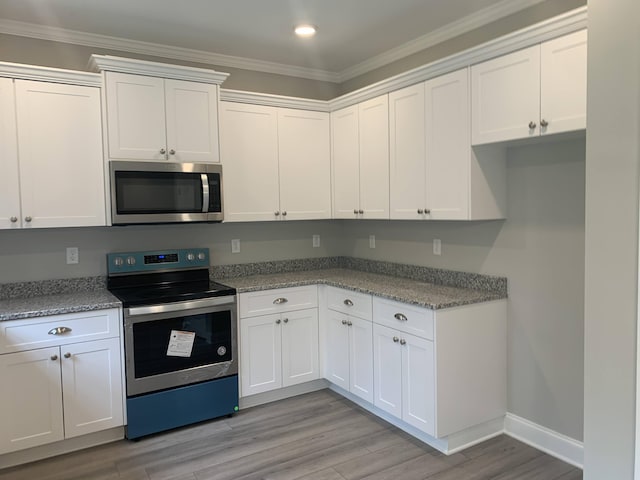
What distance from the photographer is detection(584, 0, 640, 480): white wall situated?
1.35m

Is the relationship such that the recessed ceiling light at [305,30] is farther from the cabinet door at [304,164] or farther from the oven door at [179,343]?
the oven door at [179,343]

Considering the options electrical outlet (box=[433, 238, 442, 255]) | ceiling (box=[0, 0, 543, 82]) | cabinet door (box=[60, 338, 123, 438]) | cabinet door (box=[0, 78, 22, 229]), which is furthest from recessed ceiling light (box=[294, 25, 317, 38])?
cabinet door (box=[60, 338, 123, 438])

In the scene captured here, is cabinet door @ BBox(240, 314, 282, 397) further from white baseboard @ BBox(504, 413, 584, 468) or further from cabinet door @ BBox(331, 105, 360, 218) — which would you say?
white baseboard @ BBox(504, 413, 584, 468)

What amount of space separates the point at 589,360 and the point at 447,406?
1417 mm

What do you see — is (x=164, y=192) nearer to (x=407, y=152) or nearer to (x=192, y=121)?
(x=192, y=121)

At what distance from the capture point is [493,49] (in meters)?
2.62

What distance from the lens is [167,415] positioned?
121 inches

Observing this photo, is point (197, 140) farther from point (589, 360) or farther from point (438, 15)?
point (589, 360)

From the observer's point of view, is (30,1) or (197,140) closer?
(30,1)

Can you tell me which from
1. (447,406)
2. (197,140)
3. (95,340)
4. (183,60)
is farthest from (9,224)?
(447,406)

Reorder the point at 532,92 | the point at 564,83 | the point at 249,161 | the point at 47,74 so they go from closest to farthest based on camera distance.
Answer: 1. the point at 564,83
2. the point at 532,92
3. the point at 47,74
4. the point at 249,161

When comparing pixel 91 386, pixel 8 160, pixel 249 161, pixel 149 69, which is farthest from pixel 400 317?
pixel 8 160

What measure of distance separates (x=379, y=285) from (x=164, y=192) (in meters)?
1.61

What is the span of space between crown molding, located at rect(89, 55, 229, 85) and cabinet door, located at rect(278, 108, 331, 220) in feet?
2.26
